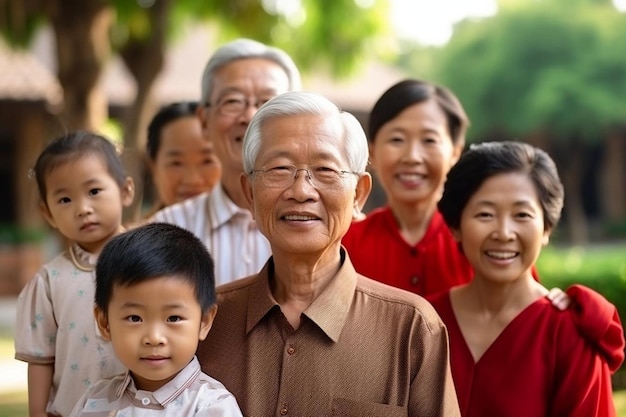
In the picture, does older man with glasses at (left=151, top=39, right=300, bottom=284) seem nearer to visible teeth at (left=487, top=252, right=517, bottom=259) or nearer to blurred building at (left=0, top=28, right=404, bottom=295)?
visible teeth at (left=487, top=252, right=517, bottom=259)

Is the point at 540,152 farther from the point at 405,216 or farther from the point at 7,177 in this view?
the point at 7,177

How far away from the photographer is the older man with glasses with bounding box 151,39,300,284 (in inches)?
143

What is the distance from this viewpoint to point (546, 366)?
10.0 ft

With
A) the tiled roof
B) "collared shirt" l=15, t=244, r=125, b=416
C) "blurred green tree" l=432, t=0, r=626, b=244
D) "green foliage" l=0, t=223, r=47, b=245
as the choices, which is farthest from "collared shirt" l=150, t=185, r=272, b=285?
"blurred green tree" l=432, t=0, r=626, b=244

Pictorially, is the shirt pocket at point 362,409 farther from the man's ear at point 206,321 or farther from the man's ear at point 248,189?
the man's ear at point 248,189

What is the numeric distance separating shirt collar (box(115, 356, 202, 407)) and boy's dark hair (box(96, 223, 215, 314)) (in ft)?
0.61

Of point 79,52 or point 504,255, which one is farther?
point 79,52

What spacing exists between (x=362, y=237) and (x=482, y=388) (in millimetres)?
1007

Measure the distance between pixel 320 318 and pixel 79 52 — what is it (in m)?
7.43


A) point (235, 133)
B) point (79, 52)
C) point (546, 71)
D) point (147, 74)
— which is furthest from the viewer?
point (546, 71)

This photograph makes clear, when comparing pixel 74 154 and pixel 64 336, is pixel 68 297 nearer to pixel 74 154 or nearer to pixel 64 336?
pixel 64 336

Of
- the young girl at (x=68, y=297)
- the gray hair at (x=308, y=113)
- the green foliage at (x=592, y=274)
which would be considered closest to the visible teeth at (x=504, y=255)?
the gray hair at (x=308, y=113)

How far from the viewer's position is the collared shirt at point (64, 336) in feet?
10.2

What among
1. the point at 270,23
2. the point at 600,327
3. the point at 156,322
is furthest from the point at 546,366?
the point at 270,23
